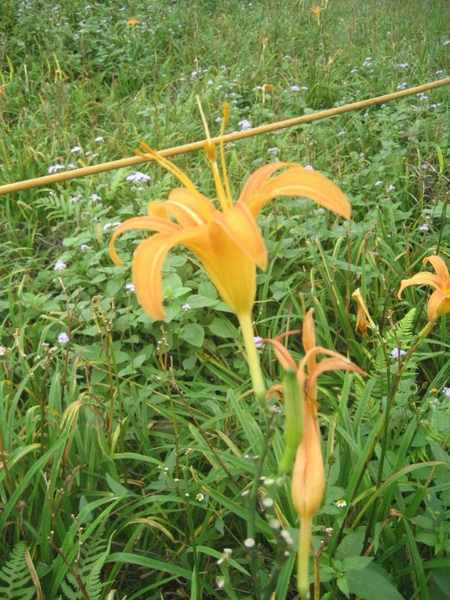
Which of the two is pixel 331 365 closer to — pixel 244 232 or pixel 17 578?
pixel 244 232

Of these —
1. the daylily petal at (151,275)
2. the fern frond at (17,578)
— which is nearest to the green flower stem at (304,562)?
the daylily petal at (151,275)

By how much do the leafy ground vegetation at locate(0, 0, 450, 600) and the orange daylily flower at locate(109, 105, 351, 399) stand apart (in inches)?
5.9

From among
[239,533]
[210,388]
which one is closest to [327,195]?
[239,533]

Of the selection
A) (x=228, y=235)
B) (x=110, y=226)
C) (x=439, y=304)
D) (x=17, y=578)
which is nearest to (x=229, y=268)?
(x=228, y=235)

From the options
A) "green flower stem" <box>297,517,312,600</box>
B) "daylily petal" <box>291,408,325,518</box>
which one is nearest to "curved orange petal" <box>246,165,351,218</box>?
"daylily petal" <box>291,408,325,518</box>

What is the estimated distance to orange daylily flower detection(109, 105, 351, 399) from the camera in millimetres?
550

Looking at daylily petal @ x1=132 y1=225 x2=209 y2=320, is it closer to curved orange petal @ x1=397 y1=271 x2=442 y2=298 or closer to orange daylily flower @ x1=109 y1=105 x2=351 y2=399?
orange daylily flower @ x1=109 y1=105 x2=351 y2=399

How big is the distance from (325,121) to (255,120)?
427 mm

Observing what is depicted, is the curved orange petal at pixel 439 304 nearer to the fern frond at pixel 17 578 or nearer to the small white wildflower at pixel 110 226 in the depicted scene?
the fern frond at pixel 17 578

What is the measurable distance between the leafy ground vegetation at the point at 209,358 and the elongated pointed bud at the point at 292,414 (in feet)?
0.07

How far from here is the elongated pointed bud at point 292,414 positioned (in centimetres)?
56

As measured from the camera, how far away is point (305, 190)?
0.58m

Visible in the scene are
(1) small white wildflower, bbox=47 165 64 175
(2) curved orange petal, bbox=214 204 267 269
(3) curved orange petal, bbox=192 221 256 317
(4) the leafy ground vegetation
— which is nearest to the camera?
(2) curved orange petal, bbox=214 204 267 269

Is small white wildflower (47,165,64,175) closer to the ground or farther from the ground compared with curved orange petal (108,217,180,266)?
closer to the ground
